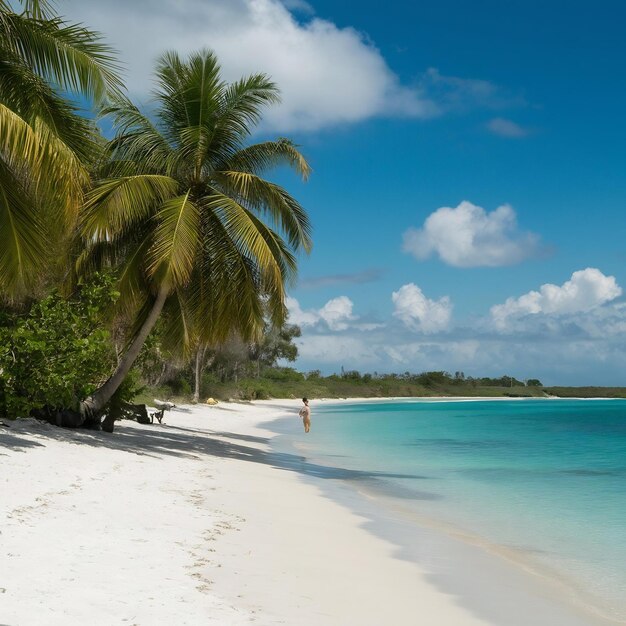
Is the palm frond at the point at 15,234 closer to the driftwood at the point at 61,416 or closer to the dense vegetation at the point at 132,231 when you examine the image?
the dense vegetation at the point at 132,231

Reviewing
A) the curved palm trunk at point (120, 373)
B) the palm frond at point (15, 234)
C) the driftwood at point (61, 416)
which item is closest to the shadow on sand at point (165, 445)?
the driftwood at point (61, 416)

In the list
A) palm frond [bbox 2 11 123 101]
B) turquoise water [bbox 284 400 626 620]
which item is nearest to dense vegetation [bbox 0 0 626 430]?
palm frond [bbox 2 11 123 101]

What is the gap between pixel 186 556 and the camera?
19.8ft

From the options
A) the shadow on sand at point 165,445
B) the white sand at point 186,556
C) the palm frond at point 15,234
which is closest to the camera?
the white sand at point 186,556

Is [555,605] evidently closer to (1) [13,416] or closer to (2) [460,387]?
(1) [13,416]

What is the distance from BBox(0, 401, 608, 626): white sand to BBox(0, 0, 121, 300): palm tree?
2.90 meters

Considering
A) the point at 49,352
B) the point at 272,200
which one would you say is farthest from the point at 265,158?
the point at 49,352

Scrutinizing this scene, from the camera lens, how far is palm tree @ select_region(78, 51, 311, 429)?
14969 mm

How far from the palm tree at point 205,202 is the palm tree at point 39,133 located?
3.90 meters

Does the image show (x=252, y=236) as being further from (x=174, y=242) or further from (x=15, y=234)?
(x=15, y=234)

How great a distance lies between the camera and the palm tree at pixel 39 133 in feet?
30.3

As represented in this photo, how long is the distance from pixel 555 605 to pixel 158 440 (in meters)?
12.0

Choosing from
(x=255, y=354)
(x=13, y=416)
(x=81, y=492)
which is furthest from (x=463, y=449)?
(x=255, y=354)

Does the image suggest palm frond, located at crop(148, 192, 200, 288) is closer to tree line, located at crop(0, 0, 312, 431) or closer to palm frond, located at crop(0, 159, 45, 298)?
tree line, located at crop(0, 0, 312, 431)
